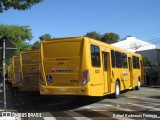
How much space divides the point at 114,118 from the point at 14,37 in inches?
1782

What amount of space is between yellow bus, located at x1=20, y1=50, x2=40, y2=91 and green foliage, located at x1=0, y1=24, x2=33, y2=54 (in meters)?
31.4

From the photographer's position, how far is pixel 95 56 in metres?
16.6

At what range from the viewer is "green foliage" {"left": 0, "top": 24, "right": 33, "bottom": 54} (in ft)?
182

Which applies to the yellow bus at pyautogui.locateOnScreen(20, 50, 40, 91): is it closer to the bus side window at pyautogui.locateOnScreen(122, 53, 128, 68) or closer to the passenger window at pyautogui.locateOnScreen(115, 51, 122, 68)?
the passenger window at pyautogui.locateOnScreen(115, 51, 122, 68)

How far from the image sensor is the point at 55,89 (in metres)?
16.1

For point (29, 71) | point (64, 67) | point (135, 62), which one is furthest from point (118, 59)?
point (135, 62)

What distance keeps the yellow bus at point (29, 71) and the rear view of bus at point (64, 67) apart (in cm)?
489

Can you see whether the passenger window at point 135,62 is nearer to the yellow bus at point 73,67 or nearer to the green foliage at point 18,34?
the yellow bus at point 73,67

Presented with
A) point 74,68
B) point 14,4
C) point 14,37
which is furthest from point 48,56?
point 14,37

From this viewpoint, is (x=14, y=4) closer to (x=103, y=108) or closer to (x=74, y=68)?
(x=74, y=68)

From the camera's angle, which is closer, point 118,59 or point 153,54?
point 118,59

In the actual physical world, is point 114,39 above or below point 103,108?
above

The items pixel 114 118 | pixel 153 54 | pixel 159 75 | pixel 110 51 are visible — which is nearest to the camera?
pixel 114 118

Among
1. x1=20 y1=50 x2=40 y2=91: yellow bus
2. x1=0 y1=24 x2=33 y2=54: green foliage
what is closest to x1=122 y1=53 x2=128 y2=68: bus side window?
x1=20 y1=50 x2=40 y2=91: yellow bus
